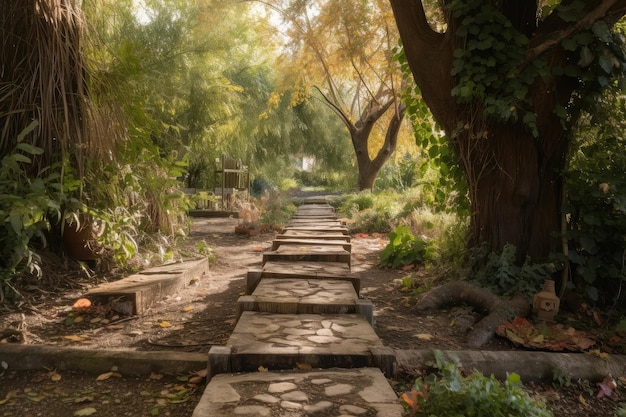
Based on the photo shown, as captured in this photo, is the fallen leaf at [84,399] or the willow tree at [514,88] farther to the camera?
the willow tree at [514,88]

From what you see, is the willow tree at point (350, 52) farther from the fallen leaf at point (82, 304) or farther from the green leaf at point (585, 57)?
the fallen leaf at point (82, 304)

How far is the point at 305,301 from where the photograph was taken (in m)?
3.42

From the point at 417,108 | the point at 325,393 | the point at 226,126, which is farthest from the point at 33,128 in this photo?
the point at 226,126

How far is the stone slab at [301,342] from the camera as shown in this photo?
2480mm

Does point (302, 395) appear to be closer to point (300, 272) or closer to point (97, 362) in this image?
point (97, 362)

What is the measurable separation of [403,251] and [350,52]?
286 inches

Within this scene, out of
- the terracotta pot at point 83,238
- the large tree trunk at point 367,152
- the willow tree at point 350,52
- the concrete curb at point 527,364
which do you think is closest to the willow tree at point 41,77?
the terracotta pot at point 83,238

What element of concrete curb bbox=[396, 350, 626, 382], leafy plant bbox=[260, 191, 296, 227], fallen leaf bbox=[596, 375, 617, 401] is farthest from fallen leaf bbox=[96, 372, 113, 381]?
leafy plant bbox=[260, 191, 296, 227]

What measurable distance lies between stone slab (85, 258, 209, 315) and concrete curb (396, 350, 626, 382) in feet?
7.69

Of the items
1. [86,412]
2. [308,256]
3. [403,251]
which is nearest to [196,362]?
[86,412]

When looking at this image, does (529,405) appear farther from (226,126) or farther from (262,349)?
(226,126)

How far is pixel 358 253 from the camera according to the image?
7590 millimetres

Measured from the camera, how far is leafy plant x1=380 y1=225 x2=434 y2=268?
6227 mm

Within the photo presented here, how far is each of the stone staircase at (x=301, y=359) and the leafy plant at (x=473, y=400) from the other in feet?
0.63
